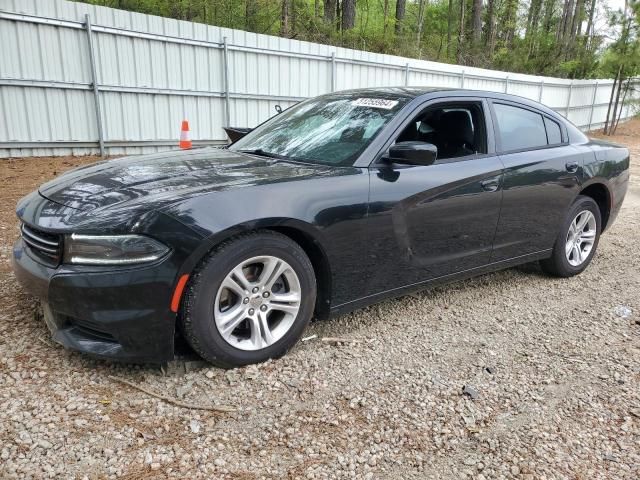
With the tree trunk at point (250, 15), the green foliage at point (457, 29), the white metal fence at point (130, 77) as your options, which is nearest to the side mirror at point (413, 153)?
the white metal fence at point (130, 77)

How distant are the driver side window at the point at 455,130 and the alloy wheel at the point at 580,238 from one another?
4.58 ft

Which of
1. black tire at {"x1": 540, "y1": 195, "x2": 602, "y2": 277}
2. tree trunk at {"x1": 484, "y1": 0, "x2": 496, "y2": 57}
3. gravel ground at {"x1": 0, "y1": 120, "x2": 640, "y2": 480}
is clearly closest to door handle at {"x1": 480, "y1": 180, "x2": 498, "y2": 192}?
gravel ground at {"x1": 0, "y1": 120, "x2": 640, "y2": 480}

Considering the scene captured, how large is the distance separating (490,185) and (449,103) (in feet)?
2.20

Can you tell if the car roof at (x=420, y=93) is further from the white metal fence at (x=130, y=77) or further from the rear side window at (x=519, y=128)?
the white metal fence at (x=130, y=77)

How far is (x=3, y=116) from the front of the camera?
315 inches

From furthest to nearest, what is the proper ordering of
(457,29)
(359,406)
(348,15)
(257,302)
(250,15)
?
(457,29), (348,15), (250,15), (257,302), (359,406)

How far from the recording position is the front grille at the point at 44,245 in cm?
250

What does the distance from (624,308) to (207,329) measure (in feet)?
10.7

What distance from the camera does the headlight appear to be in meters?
2.40

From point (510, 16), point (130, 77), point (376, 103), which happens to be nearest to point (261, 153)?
point (376, 103)

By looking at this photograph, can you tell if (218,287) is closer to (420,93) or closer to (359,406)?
(359,406)

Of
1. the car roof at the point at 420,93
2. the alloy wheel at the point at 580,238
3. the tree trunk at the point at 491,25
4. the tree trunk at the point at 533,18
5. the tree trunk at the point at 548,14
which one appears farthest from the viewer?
the tree trunk at the point at 548,14

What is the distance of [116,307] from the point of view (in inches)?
94.4

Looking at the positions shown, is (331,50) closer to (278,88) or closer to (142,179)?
(278,88)
